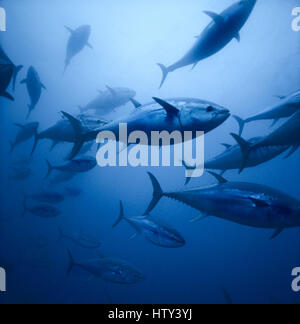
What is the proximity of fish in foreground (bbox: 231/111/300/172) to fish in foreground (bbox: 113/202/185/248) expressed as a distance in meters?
1.48

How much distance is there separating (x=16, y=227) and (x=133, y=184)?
62.7 feet

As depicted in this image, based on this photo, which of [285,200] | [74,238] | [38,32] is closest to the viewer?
[285,200]

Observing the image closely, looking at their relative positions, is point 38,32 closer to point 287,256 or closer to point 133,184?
point 133,184

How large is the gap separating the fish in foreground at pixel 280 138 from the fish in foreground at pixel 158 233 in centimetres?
148

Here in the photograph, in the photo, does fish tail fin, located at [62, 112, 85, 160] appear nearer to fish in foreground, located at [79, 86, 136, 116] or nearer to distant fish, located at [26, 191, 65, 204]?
fish in foreground, located at [79, 86, 136, 116]

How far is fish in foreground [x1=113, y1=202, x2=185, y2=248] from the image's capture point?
3465 millimetres

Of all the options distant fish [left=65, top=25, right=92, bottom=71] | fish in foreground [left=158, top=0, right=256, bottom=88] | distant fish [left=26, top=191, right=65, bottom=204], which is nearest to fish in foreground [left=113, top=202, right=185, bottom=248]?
fish in foreground [left=158, top=0, right=256, bottom=88]

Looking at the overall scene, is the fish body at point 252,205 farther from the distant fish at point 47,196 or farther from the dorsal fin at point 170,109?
the distant fish at point 47,196

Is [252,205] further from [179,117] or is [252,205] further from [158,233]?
[158,233]

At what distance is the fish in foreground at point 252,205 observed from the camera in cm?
248

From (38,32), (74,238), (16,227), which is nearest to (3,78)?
(74,238)

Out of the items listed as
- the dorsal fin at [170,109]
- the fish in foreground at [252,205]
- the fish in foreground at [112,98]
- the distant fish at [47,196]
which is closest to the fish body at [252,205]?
the fish in foreground at [252,205]

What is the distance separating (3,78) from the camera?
2.36 m
